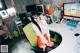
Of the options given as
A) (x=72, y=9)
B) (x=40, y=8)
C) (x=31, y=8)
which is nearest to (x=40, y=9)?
(x=40, y=8)

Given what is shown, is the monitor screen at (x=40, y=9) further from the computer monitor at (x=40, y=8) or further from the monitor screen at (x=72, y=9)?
the monitor screen at (x=72, y=9)

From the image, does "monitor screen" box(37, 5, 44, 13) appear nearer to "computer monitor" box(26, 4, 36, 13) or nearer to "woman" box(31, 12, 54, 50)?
"computer monitor" box(26, 4, 36, 13)

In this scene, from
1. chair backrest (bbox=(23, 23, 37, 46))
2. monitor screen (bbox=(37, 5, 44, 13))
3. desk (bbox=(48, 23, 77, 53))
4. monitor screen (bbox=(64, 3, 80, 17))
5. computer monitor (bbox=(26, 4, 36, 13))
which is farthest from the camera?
computer monitor (bbox=(26, 4, 36, 13))

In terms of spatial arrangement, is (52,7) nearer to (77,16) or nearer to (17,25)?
(77,16)

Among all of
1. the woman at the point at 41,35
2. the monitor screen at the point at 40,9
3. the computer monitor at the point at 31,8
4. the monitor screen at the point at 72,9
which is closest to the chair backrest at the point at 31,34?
the woman at the point at 41,35

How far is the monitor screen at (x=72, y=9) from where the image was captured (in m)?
2.47

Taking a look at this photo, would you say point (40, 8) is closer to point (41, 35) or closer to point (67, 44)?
point (41, 35)

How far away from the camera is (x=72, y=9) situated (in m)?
2.55

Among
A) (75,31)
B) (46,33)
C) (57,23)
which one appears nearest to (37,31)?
(46,33)

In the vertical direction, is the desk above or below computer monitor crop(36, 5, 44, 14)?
below

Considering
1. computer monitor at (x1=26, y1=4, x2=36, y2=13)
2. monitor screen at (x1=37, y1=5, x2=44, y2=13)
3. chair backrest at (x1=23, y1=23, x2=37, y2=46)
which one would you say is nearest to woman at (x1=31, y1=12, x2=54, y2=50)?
chair backrest at (x1=23, y1=23, x2=37, y2=46)

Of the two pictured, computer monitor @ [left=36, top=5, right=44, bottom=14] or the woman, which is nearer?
the woman

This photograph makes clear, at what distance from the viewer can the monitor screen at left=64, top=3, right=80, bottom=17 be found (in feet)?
8.09

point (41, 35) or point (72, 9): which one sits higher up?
point (72, 9)
